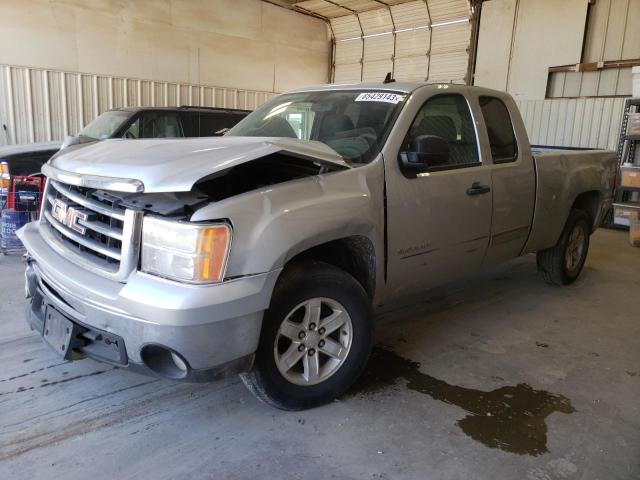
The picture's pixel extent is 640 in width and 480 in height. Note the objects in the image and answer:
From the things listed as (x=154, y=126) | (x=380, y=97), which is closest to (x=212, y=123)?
(x=154, y=126)

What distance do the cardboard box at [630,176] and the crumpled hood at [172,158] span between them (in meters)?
7.37

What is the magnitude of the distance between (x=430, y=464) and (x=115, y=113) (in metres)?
6.87

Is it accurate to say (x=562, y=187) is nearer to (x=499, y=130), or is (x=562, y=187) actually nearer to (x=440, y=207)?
(x=499, y=130)

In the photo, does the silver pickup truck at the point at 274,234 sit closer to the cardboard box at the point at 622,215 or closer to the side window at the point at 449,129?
the side window at the point at 449,129

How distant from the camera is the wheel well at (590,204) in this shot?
5020 millimetres

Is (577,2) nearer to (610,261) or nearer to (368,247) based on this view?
(610,261)

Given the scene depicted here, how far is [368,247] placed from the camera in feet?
9.06

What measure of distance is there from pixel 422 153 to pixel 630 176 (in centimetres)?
695

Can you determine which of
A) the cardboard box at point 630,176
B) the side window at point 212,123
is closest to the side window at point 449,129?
the side window at point 212,123

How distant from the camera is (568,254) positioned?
4.95 m

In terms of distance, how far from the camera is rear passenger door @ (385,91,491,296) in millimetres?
2889

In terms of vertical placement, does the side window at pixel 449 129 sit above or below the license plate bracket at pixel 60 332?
above

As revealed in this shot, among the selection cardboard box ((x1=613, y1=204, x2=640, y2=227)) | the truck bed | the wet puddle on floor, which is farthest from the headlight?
cardboard box ((x1=613, y1=204, x2=640, y2=227))

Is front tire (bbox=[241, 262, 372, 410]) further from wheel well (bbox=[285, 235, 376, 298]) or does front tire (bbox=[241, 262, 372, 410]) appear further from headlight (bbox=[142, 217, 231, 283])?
headlight (bbox=[142, 217, 231, 283])
